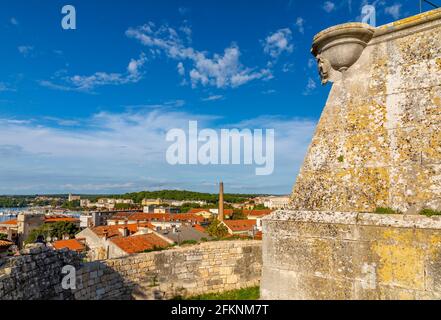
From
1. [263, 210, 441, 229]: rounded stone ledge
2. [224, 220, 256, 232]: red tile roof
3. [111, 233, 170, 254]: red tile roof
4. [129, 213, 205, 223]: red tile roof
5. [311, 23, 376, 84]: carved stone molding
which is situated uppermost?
[311, 23, 376, 84]: carved stone molding

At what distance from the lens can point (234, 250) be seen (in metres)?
9.06

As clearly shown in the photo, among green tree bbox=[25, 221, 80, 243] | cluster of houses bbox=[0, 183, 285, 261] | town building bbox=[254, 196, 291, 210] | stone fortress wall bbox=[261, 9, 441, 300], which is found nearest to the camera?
stone fortress wall bbox=[261, 9, 441, 300]

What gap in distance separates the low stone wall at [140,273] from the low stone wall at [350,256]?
3.62 metres

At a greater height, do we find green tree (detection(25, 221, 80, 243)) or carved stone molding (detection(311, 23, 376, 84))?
carved stone molding (detection(311, 23, 376, 84))

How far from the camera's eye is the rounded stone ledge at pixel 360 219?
3.38 m

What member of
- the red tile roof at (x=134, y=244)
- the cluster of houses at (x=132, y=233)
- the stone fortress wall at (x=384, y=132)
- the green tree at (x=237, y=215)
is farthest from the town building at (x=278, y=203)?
the green tree at (x=237, y=215)

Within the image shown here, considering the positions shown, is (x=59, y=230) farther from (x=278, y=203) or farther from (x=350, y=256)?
(x=350, y=256)

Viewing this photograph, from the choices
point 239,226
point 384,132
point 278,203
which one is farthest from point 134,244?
point 278,203

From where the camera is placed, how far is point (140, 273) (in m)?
7.94

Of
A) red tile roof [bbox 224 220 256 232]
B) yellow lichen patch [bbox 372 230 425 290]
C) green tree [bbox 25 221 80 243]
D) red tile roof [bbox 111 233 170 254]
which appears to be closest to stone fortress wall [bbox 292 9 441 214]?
yellow lichen patch [bbox 372 230 425 290]

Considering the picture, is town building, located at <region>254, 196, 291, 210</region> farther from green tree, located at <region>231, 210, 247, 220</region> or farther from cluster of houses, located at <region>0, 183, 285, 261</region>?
green tree, located at <region>231, 210, 247, 220</region>

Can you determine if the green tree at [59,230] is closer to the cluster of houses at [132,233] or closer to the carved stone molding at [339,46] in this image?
the cluster of houses at [132,233]

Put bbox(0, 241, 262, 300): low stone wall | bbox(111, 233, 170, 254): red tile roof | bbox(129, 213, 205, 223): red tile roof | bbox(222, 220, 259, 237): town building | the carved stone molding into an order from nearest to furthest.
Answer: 1. the carved stone molding
2. bbox(0, 241, 262, 300): low stone wall
3. bbox(111, 233, 170, 254): red tile roof
4. bbox(222, 220, 259, 237): town building
5. bbox(129, 213, 205, 223): red tile roof

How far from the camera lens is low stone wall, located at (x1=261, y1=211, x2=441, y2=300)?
3.34 m
